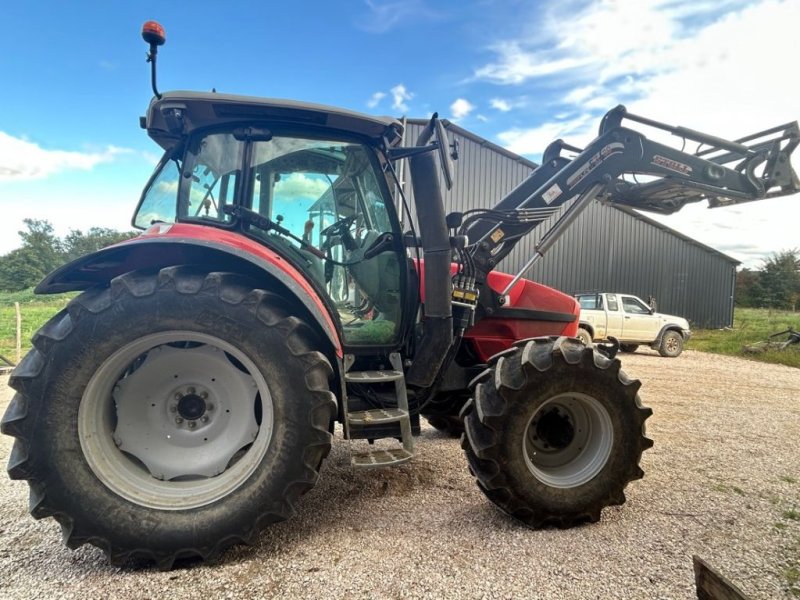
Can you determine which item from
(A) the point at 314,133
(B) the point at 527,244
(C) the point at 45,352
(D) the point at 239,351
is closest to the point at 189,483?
(D) the point at 239,351

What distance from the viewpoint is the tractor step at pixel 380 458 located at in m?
2.62

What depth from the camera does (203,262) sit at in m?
2.60

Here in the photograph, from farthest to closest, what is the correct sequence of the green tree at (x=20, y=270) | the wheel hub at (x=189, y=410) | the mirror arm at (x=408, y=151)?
the green tree at (x=20, y=270) < the mirror arm at (x=408, y=151) < the wheel hub at (x=189, y=410)

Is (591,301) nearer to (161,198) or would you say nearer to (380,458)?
(380,458)

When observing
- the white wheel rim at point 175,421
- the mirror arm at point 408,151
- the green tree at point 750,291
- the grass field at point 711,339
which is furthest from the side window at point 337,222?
the green tree at point 750,291

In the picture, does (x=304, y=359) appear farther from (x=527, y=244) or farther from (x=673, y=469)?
(x=527, y=244)

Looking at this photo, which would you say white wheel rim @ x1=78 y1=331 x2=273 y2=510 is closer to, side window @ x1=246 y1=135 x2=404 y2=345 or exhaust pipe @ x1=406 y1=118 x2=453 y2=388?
side window @ x1=246 y1=135 x2=404 y2=345

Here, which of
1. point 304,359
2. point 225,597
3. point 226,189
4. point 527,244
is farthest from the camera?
point 527,244

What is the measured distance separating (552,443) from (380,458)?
1.16 m

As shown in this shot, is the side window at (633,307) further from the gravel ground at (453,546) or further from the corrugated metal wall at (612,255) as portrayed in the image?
the gravel ground at (453,546)

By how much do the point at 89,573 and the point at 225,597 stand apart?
0.76 meters

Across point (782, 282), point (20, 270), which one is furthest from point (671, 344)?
point (20, 270)

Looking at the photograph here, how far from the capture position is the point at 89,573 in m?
2.29

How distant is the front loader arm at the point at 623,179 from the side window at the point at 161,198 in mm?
2071
